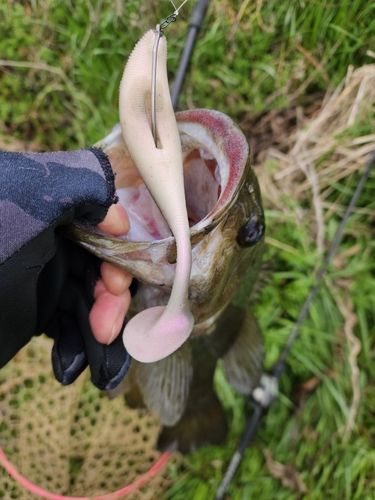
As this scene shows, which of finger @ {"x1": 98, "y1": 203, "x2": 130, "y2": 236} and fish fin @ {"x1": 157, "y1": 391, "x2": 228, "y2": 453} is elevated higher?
finger @ {"x1": 98, "y1": 203, "x2": 130, "y2": 236}

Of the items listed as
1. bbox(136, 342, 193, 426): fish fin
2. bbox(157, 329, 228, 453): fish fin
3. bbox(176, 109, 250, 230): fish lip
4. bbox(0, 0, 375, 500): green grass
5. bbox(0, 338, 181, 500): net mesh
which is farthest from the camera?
bbox(0, 0, 375, 500): green grass

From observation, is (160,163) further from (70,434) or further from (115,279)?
(70,434)

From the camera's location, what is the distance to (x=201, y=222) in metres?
0.97

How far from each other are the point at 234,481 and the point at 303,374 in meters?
0.72

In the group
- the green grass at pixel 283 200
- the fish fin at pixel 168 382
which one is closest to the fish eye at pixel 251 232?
the fish fin at pixel 168 382

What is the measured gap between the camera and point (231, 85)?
2373 mm

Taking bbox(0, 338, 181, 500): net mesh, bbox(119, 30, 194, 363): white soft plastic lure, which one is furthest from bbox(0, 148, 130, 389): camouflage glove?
bbox(0, 338, 181, 500): net mesh

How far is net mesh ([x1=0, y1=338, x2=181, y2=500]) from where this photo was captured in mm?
2008

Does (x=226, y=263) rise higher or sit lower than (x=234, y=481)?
higher

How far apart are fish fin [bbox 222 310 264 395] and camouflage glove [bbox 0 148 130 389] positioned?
0.63 meters

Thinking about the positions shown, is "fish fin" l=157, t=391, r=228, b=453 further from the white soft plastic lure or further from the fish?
the white soft plastic lure

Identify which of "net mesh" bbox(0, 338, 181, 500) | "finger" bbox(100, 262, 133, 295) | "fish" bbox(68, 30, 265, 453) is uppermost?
"fish" bbox(68, 30, 265, 453)

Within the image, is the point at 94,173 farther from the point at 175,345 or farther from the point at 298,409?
the point at 298,409

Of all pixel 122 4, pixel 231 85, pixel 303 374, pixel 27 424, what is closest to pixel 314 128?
pixel 231 85
